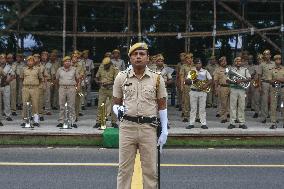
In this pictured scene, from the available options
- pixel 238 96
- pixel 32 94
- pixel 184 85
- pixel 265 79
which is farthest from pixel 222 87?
pixel 32 94

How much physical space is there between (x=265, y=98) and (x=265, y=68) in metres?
1.10

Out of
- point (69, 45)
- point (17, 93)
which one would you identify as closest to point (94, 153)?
point (17, 93)

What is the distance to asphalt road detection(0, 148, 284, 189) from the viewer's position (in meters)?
9.73

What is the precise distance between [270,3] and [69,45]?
24.9 feet

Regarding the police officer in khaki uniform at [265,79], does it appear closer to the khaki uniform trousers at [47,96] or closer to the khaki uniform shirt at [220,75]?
the khaki uniform shirt at [220,75]

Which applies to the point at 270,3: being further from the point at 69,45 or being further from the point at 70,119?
the point at 70,119

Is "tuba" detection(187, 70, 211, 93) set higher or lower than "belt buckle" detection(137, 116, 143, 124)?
higher

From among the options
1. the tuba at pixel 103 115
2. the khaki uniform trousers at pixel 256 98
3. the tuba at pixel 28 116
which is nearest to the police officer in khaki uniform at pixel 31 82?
the tuba at pixel 28 116

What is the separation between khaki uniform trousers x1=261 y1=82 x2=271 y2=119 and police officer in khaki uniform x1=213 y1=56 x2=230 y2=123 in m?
1.04

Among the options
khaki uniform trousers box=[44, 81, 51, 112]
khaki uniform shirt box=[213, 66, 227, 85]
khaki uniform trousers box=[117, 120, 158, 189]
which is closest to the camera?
khaki uniform trousers box=[117, 120, 158, 189]

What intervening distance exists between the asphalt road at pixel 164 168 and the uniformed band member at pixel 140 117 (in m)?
2.16

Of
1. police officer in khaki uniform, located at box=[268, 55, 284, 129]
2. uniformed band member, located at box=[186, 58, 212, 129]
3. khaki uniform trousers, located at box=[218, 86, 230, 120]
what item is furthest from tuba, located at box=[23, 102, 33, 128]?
police officer in khaki uniform, located at box=[268, 55, 284, 129]

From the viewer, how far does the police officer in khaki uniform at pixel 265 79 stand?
16.9 m

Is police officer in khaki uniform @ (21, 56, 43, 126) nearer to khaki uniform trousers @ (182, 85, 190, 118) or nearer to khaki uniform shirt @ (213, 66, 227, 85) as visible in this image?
khaki uniform trousers @ (182, 85, 190, 118)
